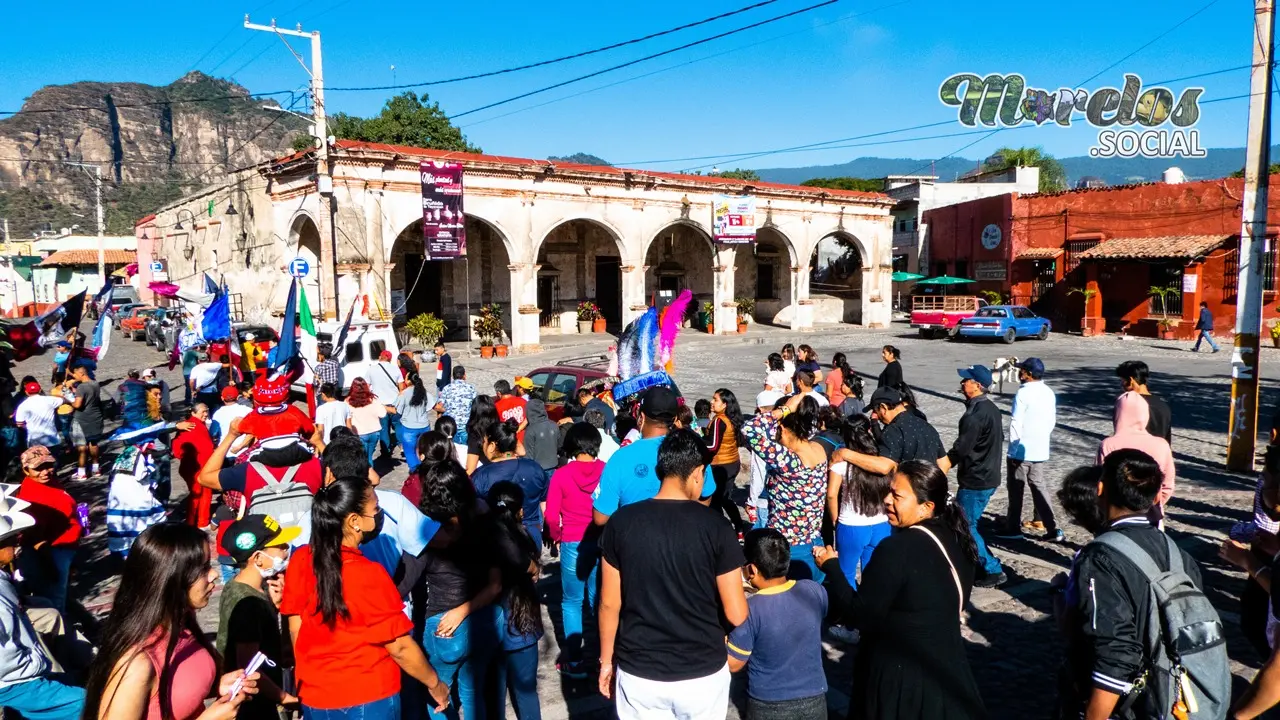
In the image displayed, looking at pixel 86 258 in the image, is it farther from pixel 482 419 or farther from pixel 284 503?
pixel 284 503

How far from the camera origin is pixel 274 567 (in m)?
3.70

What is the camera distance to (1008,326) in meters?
27.3

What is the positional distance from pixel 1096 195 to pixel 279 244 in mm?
28253

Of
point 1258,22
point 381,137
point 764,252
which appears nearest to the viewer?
point 1258,22

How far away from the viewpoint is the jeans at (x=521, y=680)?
4.08 m

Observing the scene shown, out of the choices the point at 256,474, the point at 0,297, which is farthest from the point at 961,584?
the point at 0,297

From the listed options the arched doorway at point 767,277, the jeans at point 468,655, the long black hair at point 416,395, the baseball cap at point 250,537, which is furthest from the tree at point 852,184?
the baseball cap at point 250,537

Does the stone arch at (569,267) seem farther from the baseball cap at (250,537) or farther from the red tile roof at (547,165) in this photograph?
the baseball cap at (250,537)

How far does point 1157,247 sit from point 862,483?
28.4 metres

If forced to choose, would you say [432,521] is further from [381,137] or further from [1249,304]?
[381,137]

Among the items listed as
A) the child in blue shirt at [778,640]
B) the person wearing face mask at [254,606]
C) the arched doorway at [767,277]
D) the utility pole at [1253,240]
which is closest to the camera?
the child in blue shirt at [778,640]

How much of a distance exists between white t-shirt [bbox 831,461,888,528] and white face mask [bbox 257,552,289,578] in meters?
3.29

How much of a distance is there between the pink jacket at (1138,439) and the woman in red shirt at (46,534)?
22.0 ft

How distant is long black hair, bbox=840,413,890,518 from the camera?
523 cm
